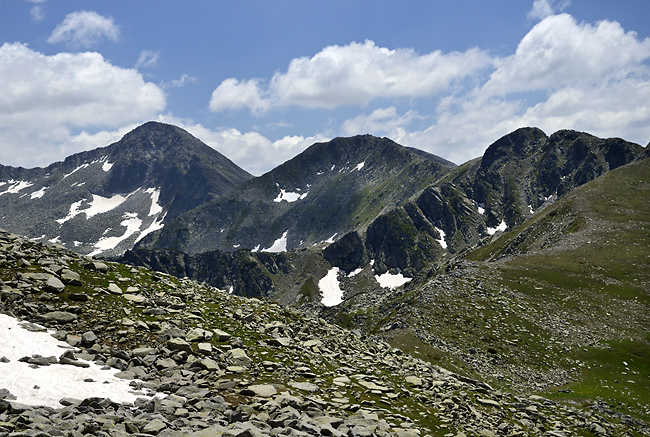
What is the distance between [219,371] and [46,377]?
789cm

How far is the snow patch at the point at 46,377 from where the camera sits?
1773 cm

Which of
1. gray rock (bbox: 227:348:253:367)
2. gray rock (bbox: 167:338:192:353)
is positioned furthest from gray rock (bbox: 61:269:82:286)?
gray rock (bbox: 227:348:253:367)

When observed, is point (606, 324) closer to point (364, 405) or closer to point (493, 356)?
point (493, 356)

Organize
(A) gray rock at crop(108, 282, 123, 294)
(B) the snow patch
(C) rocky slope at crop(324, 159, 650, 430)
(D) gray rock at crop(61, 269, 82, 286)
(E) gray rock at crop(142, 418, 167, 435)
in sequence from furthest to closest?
(C) rocky slope at crop(324, 159, 650, 430) < (A) gray rock at crop(108, 282, 123, 294) < (D) gray rock at crop(61, 269, 82, 286) < (B) the snow patch < (E) gray rock at crop(142, 418, 167, 435)

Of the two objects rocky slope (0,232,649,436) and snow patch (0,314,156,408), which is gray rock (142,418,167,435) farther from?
snow patch (0,314,156,408)

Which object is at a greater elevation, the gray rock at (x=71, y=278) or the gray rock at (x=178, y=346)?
the gray rock at (x=71, y=278)

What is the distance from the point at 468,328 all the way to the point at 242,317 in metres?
47.6

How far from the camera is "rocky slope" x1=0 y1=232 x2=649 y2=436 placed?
17.3m

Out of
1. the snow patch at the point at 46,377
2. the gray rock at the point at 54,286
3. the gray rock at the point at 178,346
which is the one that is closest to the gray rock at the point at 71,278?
the gray rock at the point at 54,286

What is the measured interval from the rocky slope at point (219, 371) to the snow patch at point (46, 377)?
1.79 feet

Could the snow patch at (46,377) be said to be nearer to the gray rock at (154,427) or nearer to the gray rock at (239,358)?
the gray rock at (154,427)

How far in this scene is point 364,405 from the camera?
76.8 feet

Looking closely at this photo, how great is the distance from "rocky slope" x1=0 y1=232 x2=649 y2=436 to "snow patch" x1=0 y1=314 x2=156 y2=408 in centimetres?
54

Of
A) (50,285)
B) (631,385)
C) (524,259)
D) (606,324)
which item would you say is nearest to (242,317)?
(50,285)
